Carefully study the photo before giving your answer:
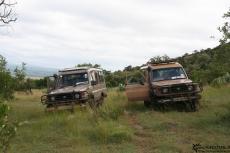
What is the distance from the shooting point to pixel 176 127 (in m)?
12.9

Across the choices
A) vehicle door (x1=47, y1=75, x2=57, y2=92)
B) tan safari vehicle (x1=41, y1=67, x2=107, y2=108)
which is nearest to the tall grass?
tan safari vehicle (x1=41, y1=67, x2=107, y2=108)

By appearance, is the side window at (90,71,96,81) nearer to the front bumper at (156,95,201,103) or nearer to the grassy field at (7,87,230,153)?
the grassy field at (7,87,230,153)

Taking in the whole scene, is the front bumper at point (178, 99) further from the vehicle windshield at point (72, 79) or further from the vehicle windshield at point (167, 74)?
the vehicle windshield at point (72, 79)

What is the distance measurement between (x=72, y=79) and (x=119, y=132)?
25.1 feet

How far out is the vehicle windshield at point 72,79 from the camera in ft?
60.5

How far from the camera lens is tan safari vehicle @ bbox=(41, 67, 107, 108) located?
16.9m

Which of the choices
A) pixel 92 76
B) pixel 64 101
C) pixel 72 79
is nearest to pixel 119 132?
pixel 64 101

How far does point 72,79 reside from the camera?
18.6 m

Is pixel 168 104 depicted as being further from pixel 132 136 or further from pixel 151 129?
pixel 132 136

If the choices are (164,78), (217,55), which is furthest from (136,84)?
(217,55)

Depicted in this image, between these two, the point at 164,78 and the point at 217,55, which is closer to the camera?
the point at 217,55

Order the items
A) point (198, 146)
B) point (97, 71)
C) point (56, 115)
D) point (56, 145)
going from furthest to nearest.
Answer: point (97, 71)
point (56, 115)
point (56, 145)
point (198, 146)

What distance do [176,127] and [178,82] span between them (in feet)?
15.1

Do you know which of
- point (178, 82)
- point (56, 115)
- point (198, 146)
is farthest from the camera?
point (178, 82)
